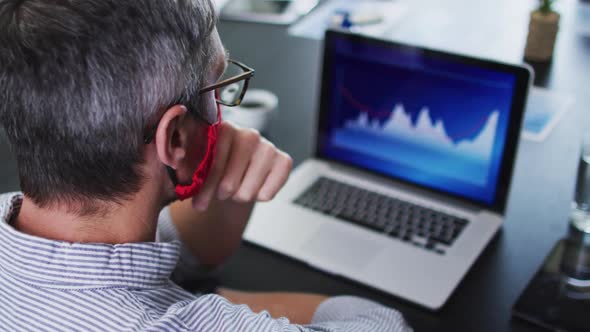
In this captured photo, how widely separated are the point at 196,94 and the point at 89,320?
0.94 ft

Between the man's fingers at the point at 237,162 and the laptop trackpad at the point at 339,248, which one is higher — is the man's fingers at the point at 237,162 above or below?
above

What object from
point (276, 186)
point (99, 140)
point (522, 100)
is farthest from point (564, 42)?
point (99, 140)

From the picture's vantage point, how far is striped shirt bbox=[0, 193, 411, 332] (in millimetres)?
708

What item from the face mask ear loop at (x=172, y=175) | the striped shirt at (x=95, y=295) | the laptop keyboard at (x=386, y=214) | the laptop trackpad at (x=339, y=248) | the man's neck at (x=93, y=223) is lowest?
the laptop trackpad at (x=339, y=248)

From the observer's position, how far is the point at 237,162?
1038 millimetres

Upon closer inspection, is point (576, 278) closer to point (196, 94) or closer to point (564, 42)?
point (196, 94)

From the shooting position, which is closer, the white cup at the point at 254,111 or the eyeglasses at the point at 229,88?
the eyeglasses at the point at 229,88

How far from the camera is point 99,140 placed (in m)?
0.73

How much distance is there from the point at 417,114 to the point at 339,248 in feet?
0.95

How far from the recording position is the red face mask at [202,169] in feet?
2.90

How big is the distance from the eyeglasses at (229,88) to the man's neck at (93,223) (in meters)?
0.10

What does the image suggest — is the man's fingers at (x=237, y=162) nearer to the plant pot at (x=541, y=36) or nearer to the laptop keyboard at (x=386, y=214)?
the laptop keyboard at (x=386, y=214)

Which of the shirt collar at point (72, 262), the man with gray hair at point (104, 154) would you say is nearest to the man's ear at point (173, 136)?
the man with gray hair at point (104, 154)

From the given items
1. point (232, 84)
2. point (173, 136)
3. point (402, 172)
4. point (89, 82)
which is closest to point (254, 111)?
point (402, 172)
